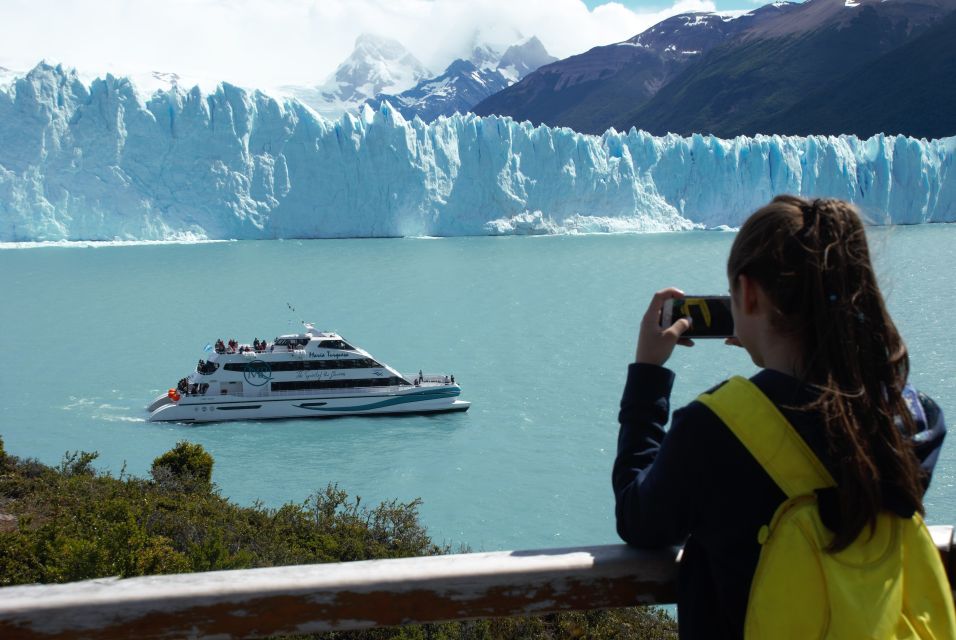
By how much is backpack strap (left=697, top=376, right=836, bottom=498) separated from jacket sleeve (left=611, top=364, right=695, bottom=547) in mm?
72

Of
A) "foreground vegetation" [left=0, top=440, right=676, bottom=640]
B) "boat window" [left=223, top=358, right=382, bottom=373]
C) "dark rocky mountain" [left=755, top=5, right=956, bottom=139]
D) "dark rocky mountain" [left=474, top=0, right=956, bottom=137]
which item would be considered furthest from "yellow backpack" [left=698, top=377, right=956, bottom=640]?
"dark rocky mountain" [left=474, top=0, right=956, bottom=137]

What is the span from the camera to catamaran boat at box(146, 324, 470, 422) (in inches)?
608

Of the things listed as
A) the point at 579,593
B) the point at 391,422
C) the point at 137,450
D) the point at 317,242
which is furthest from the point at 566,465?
the point at 317,242

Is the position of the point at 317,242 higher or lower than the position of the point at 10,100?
lower

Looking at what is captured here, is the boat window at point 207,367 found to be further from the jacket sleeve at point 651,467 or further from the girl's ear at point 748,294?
the girl's ear at point 748,294

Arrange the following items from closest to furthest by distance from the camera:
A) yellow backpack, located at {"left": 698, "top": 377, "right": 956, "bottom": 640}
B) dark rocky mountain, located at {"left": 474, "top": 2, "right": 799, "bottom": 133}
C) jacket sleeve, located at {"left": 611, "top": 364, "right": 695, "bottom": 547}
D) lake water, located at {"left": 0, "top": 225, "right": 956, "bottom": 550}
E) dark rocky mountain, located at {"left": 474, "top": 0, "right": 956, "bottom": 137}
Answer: yellow backpack, located at {"left": 698, "top": 377, "right": 956, "bottom": 640}
jacket sleeve, located at {"left": 611, "top": 364, "right": 695, "bottom": 547}
lake water, located at {"left": 0, "top": 225, "right": 956, "bottom": 550}
dark rocky mountain, located at {"left": 474, "top": 0, "right": 956, "bottom": 137}
dark rocky mountain, located at {"left": 474, "top": 2, "right": 799, "bottom": 133}

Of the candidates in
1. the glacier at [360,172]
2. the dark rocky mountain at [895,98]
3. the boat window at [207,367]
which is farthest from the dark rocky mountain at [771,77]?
the boat window at [207,367]

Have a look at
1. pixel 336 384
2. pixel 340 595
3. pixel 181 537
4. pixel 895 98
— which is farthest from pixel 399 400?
pixel 895 98

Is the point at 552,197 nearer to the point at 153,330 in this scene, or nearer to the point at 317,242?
the point at 317,242

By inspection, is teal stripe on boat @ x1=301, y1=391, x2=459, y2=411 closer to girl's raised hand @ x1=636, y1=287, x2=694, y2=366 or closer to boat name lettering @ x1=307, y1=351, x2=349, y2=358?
boat name lettering @ x1=307, y1=351, x2=349, y2=358

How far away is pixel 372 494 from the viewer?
→ 11.6 metres

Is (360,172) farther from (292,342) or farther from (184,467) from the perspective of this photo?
(184,467)

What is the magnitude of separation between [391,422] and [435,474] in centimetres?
317

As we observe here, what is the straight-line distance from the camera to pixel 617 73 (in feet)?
499
